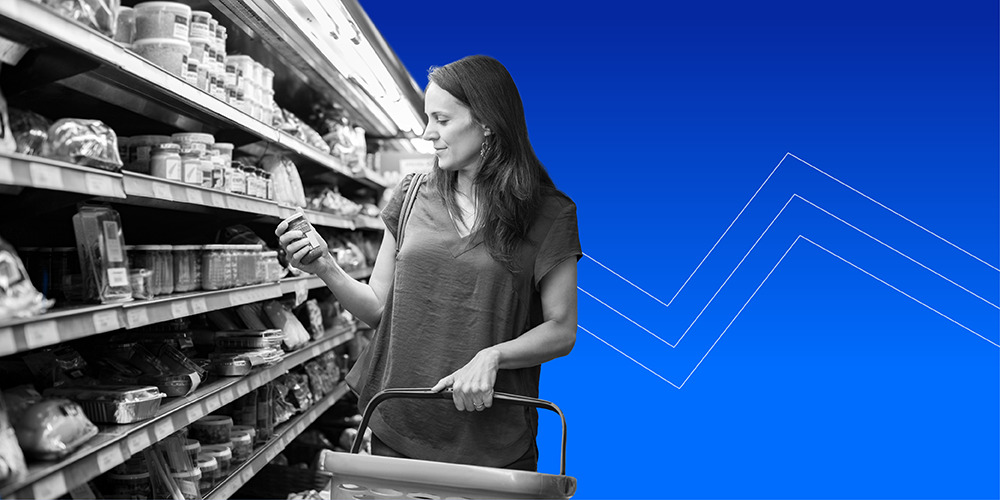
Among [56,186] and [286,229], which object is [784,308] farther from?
[56,186]

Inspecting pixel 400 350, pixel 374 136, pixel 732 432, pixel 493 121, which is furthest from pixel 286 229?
pixel 732 432

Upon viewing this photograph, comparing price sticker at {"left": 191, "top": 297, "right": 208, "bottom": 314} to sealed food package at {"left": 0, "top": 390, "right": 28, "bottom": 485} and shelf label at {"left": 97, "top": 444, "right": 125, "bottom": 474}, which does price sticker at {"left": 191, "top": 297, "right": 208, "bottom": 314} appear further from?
sealed food package at {"left": 0, "top": 390, "right": 28, "bottom": 485}

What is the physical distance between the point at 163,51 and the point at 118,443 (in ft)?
3.57

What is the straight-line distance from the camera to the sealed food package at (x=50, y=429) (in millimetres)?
1826

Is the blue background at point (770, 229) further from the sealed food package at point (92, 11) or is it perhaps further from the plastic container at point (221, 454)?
the sealed food package at point (92, 11)

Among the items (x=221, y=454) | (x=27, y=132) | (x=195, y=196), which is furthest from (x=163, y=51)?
(x=221, y=454)

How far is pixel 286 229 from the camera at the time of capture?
2.02 meters

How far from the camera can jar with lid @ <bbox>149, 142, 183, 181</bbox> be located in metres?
2.49

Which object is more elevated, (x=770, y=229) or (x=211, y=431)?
(x=770, y=229)

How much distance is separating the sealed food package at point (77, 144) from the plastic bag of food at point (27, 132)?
0.05 ft

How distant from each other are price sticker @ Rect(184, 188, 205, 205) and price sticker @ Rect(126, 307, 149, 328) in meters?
0.39

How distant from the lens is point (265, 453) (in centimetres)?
339

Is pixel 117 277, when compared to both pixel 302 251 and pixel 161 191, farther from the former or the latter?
pixel 302 251

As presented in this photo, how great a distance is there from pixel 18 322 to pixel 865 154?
5156mm
